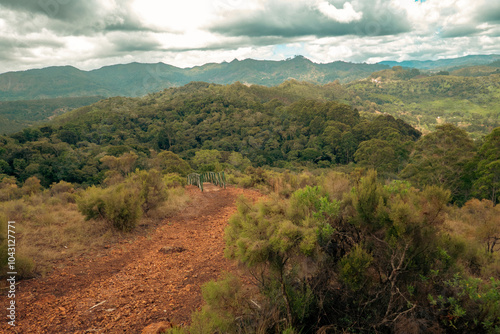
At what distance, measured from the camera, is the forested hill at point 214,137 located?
3462 centimetres

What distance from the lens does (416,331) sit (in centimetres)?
300

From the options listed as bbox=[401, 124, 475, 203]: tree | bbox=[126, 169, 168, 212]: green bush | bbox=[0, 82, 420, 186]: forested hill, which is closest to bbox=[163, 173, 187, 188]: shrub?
bbox=[126, 169, 168, 212]: green bush

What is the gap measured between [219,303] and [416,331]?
2.35m

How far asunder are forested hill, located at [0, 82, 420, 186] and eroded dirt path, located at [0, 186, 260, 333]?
28178 mm

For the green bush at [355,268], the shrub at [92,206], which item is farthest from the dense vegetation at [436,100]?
the green bush at [355,268]

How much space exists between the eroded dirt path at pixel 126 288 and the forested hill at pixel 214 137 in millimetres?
28178

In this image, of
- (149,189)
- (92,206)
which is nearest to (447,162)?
(149,189)

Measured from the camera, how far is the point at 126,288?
489 cm

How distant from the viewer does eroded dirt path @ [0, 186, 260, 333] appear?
395 cm

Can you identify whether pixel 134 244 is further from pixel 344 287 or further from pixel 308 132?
pixel 308 132

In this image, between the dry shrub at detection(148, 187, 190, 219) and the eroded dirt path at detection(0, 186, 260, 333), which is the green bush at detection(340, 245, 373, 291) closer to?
the eroded dirt path at detection(0, 186, 260, 333)

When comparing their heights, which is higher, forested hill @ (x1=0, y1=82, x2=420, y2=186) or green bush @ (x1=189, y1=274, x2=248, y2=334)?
green bush @ (x1=189, y1=274, x2=248, y2=334)

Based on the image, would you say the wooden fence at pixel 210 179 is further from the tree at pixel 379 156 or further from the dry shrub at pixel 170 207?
the tree at pixel 379 156

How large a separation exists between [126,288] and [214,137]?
6010 cm
